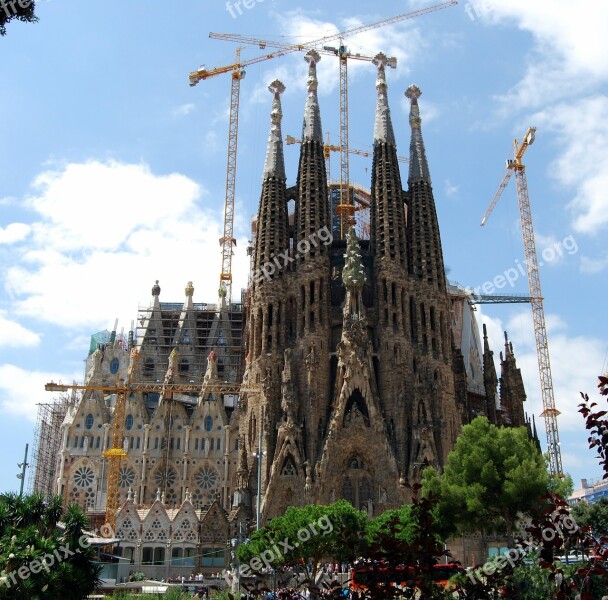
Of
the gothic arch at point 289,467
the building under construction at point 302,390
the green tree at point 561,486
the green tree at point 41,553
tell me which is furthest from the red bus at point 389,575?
the gothic arch at point 289,467

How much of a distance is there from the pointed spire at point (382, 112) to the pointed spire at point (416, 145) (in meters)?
2.18

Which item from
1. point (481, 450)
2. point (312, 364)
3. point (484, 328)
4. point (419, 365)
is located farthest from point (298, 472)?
point (484, 328)

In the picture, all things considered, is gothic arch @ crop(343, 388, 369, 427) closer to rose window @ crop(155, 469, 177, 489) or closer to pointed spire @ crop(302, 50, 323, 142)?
rose window @ crop(155, 469, 177, 489)

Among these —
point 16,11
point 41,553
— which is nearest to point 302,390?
point 41,553

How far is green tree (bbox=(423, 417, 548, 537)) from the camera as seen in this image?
35.9 meters

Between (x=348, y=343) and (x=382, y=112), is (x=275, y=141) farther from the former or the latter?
(x=348, y=343)

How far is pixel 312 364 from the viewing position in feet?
180

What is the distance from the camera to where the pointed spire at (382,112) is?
64.2 m

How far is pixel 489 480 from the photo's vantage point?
120 ft

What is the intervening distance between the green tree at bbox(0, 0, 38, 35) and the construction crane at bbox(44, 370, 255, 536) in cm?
4631

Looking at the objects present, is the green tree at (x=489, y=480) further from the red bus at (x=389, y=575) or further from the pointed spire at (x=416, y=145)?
the pointed spire at (x=416, y=145)

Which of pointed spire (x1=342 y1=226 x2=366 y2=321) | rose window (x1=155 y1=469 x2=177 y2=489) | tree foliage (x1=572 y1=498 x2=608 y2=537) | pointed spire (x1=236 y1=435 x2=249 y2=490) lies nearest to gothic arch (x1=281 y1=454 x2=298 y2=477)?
pointed spire (x1=236 y1=435 x2=249 y2=490)

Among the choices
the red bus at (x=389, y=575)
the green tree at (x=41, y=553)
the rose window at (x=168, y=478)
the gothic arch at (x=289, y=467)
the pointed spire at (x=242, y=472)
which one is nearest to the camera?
the red bus at (x=389, y=575)

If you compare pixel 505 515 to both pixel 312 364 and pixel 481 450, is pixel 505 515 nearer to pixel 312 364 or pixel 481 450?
pixel 481 450
